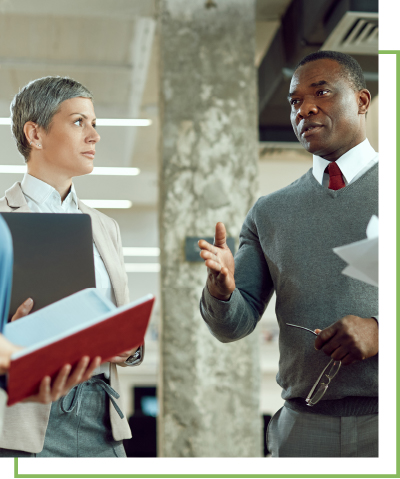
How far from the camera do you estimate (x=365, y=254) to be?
41.3 inches

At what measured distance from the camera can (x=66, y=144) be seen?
4.83ft

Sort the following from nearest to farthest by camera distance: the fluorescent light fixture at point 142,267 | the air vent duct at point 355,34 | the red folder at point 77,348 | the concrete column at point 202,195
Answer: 1. the red folder at point 77,348
2. the concrete column at point 202,195
3. the air vent duct at point 355,34
4. the fluorescent light fixture at point 142,267

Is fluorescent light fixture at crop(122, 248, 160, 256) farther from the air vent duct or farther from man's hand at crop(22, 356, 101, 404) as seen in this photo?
man's hand at crop(22, 356, 101, 404)

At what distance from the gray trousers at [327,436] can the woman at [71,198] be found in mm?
406

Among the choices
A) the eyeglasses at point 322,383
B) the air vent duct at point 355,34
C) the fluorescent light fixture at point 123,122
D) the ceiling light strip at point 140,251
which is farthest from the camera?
the ceiling light strip at point 140,251

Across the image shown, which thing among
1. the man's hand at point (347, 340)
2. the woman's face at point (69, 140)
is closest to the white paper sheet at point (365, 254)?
the man's hand at point (347, 340)

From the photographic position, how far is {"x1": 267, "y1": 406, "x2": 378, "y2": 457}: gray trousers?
1232mm

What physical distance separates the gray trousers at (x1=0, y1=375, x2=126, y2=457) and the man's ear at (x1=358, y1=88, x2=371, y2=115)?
0.95m

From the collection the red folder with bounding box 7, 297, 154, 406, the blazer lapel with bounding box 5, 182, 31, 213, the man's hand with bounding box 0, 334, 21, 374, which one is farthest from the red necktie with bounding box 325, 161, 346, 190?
the man's hand with bounding box 0, 334, 21, 374

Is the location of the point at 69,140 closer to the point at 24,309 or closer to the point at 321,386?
the point at 24,309

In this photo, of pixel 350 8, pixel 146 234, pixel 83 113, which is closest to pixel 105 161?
pixel 146 234

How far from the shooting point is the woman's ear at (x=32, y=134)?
4.87 ft

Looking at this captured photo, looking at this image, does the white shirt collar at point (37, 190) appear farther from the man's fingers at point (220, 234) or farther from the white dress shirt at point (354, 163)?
the white dress shirt at point (354, 163)
